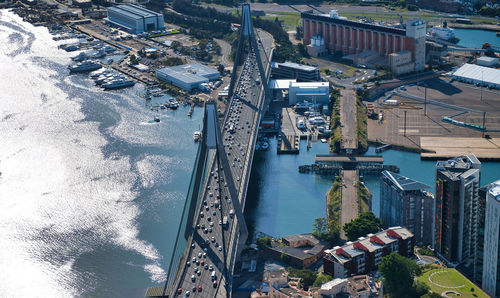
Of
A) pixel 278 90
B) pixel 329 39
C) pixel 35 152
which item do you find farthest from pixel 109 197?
pixel 329 39

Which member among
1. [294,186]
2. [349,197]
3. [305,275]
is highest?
[349,197]

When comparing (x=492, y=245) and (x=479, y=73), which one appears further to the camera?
(x=479, y=73)

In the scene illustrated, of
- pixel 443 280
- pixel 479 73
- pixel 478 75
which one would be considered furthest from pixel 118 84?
pixel 443 280

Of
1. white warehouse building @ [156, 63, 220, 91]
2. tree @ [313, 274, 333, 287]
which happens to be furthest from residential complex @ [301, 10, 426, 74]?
tree @ [313, 274, 333, 287]

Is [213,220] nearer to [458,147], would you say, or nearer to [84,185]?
[84,185]

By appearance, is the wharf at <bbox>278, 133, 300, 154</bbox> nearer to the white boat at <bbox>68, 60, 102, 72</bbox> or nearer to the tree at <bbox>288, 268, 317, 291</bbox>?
the tree at <bbox>288, 268, 317, 291</bbox>

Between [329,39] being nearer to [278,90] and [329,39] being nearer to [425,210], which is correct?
[278,90]

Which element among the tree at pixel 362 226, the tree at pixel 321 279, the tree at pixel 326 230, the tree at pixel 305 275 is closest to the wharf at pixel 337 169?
the tree at pixel 326 230
